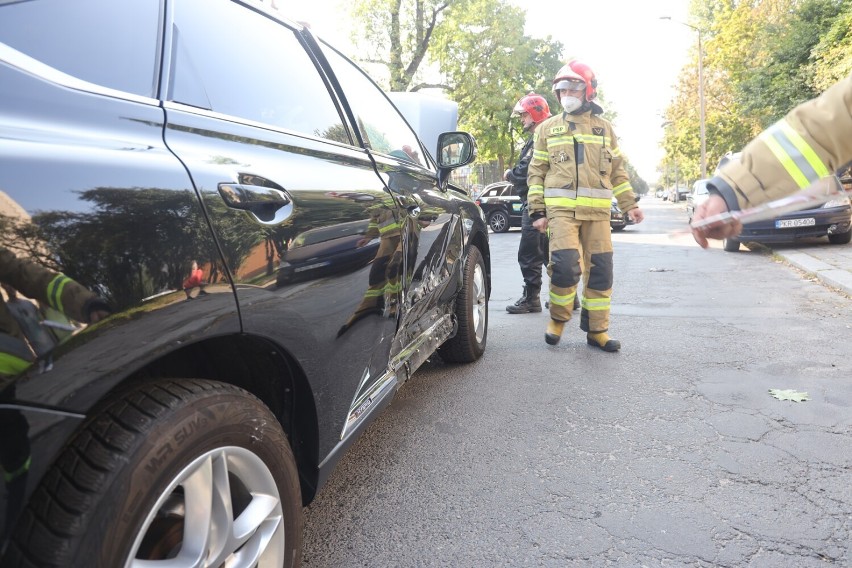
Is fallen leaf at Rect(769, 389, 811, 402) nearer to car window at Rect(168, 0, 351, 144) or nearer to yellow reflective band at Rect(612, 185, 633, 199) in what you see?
yellow reflective band at Rect(612, 185, 633, 199)

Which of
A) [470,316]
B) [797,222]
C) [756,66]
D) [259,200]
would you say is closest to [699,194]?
[797,222]

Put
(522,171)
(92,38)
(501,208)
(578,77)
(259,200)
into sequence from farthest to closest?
(501,208) < (522,171) < (578,77) < (259,200) < (92,38)

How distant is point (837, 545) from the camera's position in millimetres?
2041

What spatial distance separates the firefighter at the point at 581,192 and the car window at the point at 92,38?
319cm

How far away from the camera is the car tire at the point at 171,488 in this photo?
102cm

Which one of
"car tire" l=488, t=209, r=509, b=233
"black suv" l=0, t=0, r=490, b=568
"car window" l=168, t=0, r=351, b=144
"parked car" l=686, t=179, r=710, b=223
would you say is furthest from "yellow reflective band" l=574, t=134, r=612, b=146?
"car tire" l=488, t=209, r=509, b=233

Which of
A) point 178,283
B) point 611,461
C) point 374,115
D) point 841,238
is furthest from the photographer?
point 841,238

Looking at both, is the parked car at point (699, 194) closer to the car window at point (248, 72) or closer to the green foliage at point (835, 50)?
Result: the car window at point (248, 72)

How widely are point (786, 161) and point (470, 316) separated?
2.43m

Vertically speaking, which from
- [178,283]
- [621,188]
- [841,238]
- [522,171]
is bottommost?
[841,238]

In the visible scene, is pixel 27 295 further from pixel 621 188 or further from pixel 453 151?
pixel 621 188

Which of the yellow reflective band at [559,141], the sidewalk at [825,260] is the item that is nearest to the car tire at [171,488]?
the yellow reflective band at [559,141]

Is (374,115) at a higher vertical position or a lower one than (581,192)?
higher

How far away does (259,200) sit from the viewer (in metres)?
1.51
